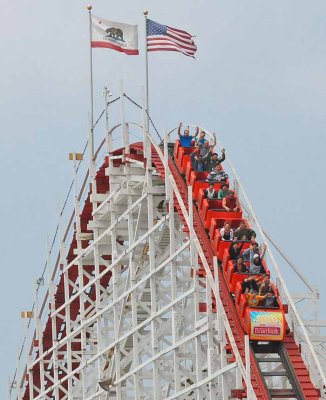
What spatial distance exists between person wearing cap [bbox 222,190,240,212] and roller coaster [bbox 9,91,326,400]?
141 millimetres

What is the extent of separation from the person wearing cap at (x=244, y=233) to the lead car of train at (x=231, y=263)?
234 millimetres

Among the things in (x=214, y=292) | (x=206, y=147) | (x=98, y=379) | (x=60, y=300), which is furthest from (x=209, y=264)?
(x=60, y=300)

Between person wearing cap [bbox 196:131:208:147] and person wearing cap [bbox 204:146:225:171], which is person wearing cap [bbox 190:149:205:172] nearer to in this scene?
person wearing cap [bbox 204:146:225:171]

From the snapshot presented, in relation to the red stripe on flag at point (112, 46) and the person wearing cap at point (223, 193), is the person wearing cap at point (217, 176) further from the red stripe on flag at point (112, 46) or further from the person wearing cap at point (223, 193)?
the red stripe on flag at point (112, 46)

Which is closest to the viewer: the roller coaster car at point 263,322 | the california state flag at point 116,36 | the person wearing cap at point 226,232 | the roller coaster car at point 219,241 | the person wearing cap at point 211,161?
the roller coaster car at point 263,322

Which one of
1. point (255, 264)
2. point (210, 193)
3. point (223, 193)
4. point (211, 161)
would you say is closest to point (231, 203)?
point (223, 193)

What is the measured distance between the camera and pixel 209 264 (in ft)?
105

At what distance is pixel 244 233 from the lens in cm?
3222

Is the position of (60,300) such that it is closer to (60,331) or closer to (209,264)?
(60,331)

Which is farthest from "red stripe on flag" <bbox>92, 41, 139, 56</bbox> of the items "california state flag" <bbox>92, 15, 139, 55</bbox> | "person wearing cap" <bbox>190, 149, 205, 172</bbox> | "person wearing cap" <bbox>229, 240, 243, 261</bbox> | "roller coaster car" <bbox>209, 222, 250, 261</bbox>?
"person wearing cap" <bbox>229, 240, 243, 261</bbox>

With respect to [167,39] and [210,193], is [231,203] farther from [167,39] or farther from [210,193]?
[167,39]

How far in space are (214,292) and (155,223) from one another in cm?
610

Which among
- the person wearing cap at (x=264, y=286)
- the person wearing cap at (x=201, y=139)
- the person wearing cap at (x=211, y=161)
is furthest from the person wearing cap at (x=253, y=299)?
the person wearing cap at (x=201, y=139)

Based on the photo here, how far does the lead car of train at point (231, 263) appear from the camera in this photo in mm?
29781
